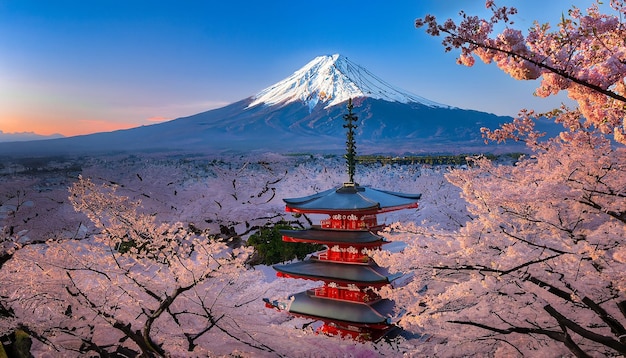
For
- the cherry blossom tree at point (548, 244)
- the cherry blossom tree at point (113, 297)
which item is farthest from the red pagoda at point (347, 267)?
the cherry blossom tree at point (113, 297)

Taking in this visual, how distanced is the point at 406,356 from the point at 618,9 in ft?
17.2

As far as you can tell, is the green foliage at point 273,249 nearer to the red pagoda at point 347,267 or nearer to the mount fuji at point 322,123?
the red pagoda at point 347,267

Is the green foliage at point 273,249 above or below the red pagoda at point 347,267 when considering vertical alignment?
below

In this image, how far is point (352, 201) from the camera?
425 inches

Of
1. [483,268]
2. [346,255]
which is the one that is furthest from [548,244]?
[346,255]

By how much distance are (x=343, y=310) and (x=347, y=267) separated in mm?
951

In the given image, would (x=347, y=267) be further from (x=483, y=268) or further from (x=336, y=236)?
(x=483, y=268)

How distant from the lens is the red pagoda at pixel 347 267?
1052 centimetres

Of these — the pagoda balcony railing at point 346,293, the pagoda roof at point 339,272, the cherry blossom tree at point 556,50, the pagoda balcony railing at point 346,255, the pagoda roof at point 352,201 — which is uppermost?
the cherry blossom tree at point 556,50

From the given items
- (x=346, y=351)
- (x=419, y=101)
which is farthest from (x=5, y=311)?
(x=419, y=101)

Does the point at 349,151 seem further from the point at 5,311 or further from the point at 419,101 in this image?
the point at 419,101

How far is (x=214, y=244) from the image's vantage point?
6738mm

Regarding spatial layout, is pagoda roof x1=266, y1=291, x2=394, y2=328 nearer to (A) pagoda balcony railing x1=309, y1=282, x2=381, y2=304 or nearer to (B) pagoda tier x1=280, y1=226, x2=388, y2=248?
(A) pagoda balcony railing x1=309, y1=282, x2=381, y2=304

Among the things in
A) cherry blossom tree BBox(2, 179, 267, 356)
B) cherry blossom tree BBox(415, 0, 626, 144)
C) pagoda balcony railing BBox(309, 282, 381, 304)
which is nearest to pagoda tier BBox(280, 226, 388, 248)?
pagoda balcony railing BBox(309, 282, 381, 304)
